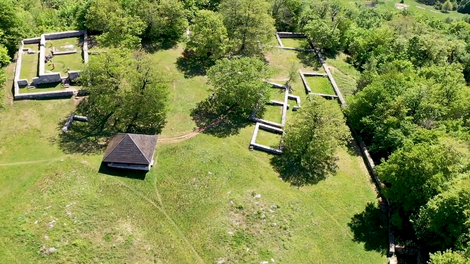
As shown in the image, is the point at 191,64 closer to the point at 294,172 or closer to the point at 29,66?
the point at 29,66

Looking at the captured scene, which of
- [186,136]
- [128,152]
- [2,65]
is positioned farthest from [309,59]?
[2,65]

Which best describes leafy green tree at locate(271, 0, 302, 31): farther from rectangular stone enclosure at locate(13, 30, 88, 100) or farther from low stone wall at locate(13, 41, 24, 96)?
low stone wall at locate(13, 41, 24, 96)

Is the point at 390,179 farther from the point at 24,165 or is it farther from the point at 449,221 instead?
the point at 24,165

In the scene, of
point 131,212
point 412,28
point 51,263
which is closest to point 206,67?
point 131,212

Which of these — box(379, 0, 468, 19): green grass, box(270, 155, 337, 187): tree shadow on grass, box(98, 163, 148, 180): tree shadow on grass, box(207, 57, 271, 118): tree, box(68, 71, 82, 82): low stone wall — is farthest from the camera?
box(379, 0, 468, 19): green grass

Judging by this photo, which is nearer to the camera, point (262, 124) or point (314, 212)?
point (314, 212)

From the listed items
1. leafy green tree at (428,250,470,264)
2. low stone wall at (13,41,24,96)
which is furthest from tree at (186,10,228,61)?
leafy green tree at (428,250,470,264)

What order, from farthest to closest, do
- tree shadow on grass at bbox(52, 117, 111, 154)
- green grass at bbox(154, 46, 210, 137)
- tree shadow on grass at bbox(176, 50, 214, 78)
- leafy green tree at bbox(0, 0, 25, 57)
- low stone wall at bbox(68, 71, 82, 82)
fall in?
tree shadow on grass at bbox(176, 50, 214, 78), leafy green tree at bbox(0, 0, 25, 57), low stone wall at bbox(68, 71, 82, 82), green grass at bbox(154, 46, 210, 137), tree shadow on grass at bbox(52, 117, 111, 154)
